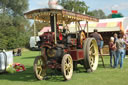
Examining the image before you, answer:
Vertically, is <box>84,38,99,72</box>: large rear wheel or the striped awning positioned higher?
the striped awning

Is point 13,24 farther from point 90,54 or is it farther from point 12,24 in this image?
point 90,54

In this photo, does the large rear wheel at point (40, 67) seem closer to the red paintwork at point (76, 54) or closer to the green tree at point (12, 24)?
the red paintwork at point (76, 54)

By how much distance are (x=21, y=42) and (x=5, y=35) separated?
8.84ft

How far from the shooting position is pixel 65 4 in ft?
168

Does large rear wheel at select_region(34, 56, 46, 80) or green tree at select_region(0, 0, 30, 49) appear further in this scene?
green tree at select_region(0, 0, 30, 49)

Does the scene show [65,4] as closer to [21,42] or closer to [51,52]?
[21,42]

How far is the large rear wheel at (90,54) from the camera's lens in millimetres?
7125

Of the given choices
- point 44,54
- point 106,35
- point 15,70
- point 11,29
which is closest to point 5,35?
point 11,29

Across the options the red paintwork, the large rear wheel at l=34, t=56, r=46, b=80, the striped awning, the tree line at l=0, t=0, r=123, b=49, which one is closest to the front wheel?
the red paintwork

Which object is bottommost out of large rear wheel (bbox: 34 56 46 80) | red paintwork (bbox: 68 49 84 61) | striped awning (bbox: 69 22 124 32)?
large rear wheel (bbox: 34 56 46 80)

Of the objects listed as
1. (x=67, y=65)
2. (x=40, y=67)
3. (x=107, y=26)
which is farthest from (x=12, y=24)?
(x=67, y=65)

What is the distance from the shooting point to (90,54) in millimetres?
7758

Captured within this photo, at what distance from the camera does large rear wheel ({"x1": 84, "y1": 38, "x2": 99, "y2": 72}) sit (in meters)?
7.12

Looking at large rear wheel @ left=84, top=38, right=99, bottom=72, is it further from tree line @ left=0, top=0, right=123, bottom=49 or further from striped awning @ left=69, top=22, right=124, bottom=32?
tree line @ left=0, top=0, right=123, bottom=49
